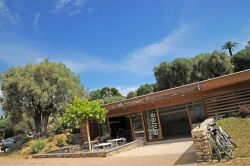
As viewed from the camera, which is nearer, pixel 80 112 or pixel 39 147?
pixel 80 112

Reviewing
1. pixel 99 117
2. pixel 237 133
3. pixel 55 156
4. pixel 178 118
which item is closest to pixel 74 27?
pixel 99 117

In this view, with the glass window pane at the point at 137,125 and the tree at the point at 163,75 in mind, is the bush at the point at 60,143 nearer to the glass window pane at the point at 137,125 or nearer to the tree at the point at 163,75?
the glass window pane at the point at 137,125

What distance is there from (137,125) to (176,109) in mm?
3073

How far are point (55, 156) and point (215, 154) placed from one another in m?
11.1

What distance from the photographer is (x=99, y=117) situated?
19.9m

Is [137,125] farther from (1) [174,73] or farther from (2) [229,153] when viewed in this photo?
(1) [174,73]

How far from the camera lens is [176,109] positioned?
20031 mm

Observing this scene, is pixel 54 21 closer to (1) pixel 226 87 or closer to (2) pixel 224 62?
(1) pixel 226 87

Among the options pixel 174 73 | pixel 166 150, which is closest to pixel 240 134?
pixel 166 150

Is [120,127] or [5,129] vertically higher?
[5,129]

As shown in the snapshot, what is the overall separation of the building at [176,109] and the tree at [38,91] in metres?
6.11

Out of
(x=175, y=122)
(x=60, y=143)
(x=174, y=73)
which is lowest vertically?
(x=60, y=143)

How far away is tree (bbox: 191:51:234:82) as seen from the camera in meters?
43.9

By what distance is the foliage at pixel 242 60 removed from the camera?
43.5m
